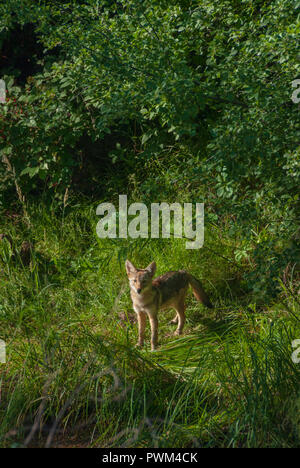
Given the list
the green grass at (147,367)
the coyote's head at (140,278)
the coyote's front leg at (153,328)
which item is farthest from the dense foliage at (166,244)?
the coyote's head at (140,278)

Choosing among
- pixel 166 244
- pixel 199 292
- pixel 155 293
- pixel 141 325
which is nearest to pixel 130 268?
pixel 155 293

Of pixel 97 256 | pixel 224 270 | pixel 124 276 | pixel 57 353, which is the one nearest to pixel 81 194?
pixel 97 256

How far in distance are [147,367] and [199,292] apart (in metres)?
1.39

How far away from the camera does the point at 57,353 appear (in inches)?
169

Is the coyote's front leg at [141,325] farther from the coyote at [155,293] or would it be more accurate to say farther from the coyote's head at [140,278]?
the coyote's head at [140,278]

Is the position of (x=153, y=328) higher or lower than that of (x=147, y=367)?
higher

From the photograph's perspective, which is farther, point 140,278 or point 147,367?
point 140,278

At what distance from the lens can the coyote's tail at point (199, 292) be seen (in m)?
5.55

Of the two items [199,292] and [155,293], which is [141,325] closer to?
[155,293]

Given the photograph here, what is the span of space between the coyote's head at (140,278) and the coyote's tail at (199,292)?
18.3 inches

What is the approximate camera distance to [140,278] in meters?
5.23

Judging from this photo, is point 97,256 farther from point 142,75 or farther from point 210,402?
point 210,402

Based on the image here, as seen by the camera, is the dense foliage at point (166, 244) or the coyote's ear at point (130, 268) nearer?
the dense foliage at point (166, 244)

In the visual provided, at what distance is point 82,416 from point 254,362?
123cm
